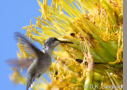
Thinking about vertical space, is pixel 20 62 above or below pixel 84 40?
below

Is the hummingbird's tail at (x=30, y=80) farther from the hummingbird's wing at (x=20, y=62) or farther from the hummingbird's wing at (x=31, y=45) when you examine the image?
the hummingbird's wing at (x=31, y=45)

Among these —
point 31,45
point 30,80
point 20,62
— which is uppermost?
point 31,45

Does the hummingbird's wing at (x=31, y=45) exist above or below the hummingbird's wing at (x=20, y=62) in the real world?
above

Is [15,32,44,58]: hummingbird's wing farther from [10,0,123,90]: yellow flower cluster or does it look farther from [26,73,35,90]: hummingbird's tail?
[26,73,35,90]: hummingbird's tail

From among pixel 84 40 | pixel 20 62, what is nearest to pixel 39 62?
pixel 20 62

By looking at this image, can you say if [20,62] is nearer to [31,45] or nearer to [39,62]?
[39,62]

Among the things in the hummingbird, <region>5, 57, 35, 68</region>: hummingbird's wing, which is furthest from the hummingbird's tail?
<region>5, 57, 35, 68</region>: hummingbird's wing

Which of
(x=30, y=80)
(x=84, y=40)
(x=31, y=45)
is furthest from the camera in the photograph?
(x=30, y=80)

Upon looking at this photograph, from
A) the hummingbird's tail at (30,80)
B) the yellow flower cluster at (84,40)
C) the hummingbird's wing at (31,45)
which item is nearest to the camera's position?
the hummingbird's wing at (31,45)

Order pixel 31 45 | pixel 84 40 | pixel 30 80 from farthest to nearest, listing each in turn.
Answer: pixel 30 80, pixel 84 40, pixel 31 45

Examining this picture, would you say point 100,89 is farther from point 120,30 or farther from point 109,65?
point 120,30

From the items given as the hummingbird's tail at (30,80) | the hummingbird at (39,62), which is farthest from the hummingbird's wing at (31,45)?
the hummingbird's tail at (30,80)
